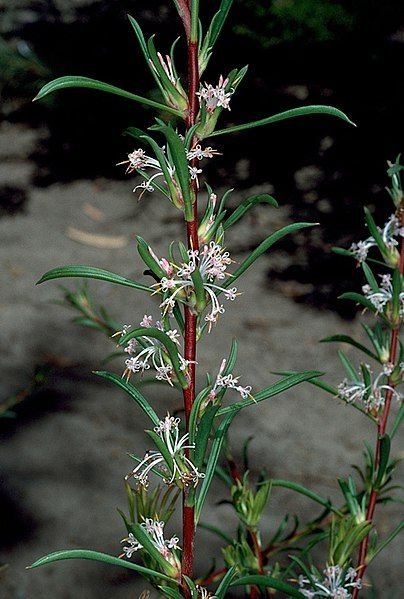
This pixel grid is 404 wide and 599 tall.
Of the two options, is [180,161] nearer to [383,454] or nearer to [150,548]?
[150,548]

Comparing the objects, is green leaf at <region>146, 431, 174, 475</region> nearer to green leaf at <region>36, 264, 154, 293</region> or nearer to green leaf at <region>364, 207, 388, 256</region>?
green leaf at <region>36, 264, 154, 293</region>

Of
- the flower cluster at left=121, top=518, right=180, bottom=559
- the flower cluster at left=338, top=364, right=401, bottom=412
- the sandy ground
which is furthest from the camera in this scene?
the sandy ground

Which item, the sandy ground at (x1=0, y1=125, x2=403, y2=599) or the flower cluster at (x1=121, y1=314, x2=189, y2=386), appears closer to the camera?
the flower cluster at (x1=121, y1=314, x2=189, y2=386)

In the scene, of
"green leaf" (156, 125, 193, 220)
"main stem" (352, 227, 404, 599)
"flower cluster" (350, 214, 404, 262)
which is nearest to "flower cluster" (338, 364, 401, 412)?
"main stem" (352, 227, 404, 599)

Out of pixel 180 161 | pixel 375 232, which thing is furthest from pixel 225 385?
pixel 375 232

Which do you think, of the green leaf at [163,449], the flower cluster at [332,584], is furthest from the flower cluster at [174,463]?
the flower cluster at [332,584]

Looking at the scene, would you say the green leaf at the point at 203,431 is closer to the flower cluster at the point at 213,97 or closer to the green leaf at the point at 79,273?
the green leaf at the point at 79,273
